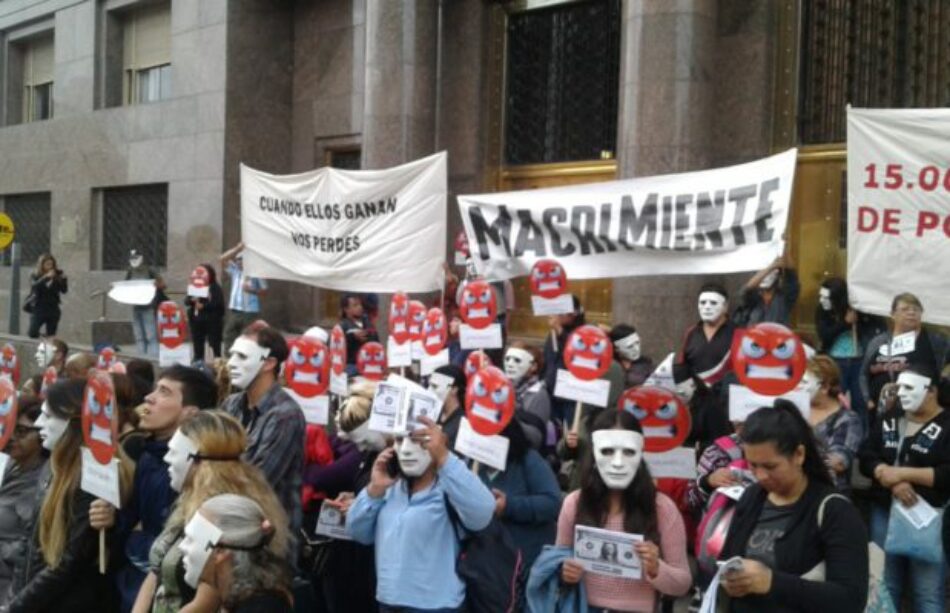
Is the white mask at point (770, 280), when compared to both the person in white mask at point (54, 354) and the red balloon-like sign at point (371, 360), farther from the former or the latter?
the person in white mask at point (54, 354)

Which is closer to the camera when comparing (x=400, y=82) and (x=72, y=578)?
(x=72, y=578)

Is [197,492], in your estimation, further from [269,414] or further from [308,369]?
[308,369]

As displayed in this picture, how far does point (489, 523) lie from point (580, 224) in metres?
3.55

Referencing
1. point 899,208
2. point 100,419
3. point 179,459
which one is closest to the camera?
point 179,459

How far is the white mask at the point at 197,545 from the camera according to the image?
3.24m

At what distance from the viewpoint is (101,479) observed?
4.46 meters

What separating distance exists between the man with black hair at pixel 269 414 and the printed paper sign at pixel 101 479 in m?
0.58

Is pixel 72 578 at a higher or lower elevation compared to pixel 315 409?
lower

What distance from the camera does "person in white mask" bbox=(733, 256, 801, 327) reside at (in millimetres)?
8688

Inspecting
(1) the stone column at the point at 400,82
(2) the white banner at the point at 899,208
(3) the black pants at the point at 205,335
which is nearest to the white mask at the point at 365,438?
(2) the white banner at the point at 899,208

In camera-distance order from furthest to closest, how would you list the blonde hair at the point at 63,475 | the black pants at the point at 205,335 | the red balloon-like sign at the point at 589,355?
the black pants at the point at 205,335 → the red balloon-like sign at the point at 589,355 → the blonde hair at the point at 63,475

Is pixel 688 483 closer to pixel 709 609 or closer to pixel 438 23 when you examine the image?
pixel 709 609

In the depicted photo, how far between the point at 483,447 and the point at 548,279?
2.89 meters

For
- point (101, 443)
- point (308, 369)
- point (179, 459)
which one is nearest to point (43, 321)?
point (308, 369)
